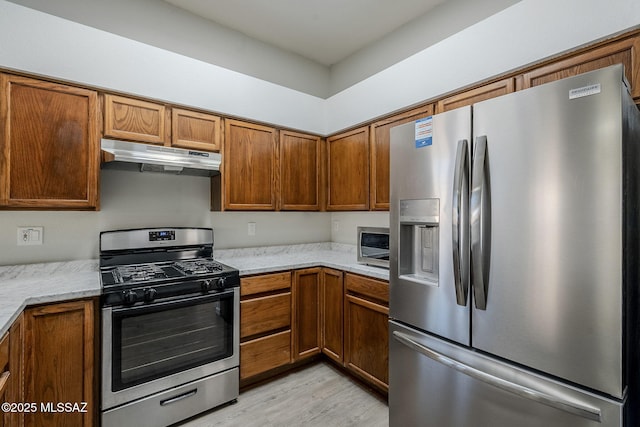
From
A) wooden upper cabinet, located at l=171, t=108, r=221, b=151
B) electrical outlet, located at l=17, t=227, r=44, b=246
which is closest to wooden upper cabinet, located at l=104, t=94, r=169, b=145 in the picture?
wooden upper cabinet, located at l=171, t=108, r=221, b=151

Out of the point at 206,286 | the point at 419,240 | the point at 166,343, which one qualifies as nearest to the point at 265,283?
the point at 206,286

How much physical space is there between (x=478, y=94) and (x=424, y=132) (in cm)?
69

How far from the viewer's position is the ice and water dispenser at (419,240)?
1.52m

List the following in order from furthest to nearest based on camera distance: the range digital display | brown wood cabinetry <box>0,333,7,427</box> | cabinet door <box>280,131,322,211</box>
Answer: cabinet door <box>280,131,322,211</box> → the range digital display → brown wood cabinetry <box>0,333,7,427</box>

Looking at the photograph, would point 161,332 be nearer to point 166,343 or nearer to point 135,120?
point 166,343

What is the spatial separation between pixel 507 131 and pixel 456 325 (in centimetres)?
84

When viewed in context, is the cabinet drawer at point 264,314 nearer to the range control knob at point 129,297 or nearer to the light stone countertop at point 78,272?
the light stone countertop at point 78,272

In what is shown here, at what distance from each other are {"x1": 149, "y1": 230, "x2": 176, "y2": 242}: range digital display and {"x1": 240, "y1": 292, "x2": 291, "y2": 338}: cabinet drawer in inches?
30.8

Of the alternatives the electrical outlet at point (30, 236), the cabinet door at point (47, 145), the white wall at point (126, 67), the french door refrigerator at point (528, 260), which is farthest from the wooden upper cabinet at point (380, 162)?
the electrical outlet at point (30, 236)

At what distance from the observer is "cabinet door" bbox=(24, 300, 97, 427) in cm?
154

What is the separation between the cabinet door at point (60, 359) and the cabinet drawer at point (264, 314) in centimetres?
89

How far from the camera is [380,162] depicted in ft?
8.52

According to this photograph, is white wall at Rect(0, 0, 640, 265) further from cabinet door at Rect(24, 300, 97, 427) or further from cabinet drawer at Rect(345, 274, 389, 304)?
cabinet drawer at Rect(345, 274, 389, 304)

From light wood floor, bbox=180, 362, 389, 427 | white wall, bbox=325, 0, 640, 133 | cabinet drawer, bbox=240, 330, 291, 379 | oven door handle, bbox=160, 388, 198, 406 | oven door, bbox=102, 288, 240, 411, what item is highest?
white wall, bbox=325, 0, 640, 133
